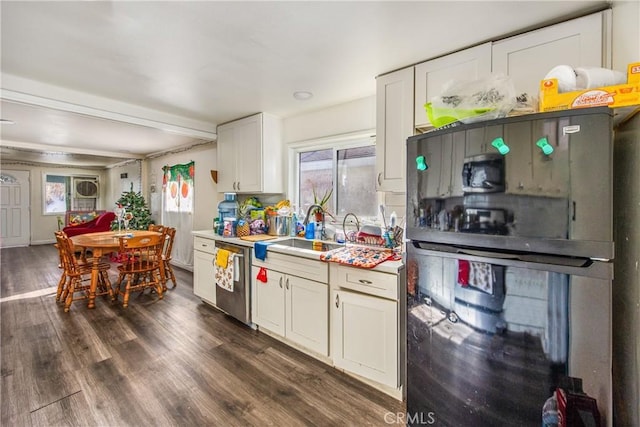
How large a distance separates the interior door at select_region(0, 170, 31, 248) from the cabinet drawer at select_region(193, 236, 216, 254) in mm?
7383

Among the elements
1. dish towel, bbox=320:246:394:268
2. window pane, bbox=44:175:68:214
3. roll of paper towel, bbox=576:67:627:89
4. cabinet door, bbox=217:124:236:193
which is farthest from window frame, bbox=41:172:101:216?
roll of paper towel, bbox=576:67:627:89

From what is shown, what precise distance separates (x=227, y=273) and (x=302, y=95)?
6.39ft

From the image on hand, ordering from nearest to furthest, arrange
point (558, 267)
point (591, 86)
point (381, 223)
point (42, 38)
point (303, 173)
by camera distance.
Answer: point (558, 267), point (591, 86), point (42, 38), point (381, 223), point (303, 173)

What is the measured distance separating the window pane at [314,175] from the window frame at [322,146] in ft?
0.17

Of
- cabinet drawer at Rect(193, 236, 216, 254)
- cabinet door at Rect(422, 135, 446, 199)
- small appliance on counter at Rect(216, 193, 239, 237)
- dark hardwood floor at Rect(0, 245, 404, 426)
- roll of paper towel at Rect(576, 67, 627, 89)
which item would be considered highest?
roll of paper towel at Rect(576, 67, 627, 89)

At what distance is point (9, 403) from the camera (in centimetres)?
181

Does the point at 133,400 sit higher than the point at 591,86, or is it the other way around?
the point at 591,86

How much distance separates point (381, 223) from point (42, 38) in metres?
2.70

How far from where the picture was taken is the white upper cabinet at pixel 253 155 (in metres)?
3.27

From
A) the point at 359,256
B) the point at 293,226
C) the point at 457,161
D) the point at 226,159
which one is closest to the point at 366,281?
the point at 359,256

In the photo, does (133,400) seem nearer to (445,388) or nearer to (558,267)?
(445,388)

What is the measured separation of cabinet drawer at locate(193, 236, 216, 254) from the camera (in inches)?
127

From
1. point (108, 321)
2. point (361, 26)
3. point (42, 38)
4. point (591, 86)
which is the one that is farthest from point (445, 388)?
point (108, 321)

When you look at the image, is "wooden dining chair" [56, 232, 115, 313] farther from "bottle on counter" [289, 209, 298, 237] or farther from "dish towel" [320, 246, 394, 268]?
"dish towel" [320, 246, 394, 268]
